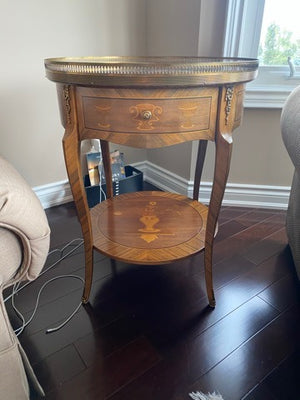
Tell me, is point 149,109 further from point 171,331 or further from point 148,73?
point 171,331

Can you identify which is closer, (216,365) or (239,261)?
(216,365)

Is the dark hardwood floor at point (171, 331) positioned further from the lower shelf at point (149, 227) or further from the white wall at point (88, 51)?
the white wall at point (88, 51)

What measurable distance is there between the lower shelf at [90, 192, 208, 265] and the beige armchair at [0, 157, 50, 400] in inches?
11.8

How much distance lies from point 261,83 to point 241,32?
0.87ft

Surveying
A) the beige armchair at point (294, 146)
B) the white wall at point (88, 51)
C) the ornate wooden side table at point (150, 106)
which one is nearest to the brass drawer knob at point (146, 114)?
the ornate wooden side table at point (150, 106)

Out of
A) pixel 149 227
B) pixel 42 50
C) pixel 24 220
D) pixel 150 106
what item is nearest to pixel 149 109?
pixel 150 106

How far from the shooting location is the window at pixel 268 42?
1276mm

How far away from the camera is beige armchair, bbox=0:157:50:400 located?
0.58m

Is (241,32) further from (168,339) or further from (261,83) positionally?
(168,339)

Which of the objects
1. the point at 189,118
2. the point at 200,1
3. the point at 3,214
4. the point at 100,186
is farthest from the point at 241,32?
the point at 3,214

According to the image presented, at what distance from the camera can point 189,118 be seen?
0.71 meters

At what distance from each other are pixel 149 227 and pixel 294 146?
52cm

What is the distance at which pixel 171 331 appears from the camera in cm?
90

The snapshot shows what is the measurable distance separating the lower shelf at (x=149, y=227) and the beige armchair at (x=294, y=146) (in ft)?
1.05
